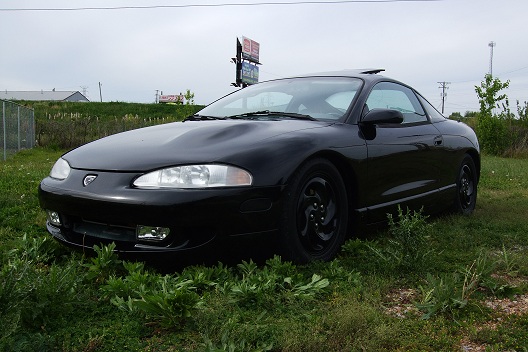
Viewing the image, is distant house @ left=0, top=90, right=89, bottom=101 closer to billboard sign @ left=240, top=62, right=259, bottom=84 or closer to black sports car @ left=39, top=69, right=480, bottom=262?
billboard sign @ left=240, top=62, right=259, bottom=84

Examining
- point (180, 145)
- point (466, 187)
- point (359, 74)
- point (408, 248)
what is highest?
point (359, 74)

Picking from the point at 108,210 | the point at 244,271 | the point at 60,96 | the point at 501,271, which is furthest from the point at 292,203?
the point at 60,96

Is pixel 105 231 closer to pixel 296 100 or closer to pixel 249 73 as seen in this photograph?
pixel 296 100

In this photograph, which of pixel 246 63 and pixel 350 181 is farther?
pixel 246 63

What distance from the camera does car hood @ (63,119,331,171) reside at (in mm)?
3070

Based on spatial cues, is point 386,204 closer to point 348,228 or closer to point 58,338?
point 348,228

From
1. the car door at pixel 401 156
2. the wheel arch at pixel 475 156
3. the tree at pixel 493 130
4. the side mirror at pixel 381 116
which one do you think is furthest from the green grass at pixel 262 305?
the tree at pixel 493 130

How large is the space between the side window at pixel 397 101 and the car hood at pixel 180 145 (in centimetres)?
77

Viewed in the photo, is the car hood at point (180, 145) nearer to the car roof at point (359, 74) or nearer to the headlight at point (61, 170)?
the headlight at point (61, 170)

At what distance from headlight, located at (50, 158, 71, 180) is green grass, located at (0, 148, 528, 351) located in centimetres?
41

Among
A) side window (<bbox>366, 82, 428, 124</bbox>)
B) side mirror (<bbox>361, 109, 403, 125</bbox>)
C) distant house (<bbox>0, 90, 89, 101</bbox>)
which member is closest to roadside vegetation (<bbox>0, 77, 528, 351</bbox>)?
side mirror (<bbox>361, 109, 403, 125</bbox>)

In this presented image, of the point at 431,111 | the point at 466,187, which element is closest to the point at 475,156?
the point at 466,187

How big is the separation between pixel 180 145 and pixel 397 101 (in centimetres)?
225

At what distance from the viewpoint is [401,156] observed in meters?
4.22
